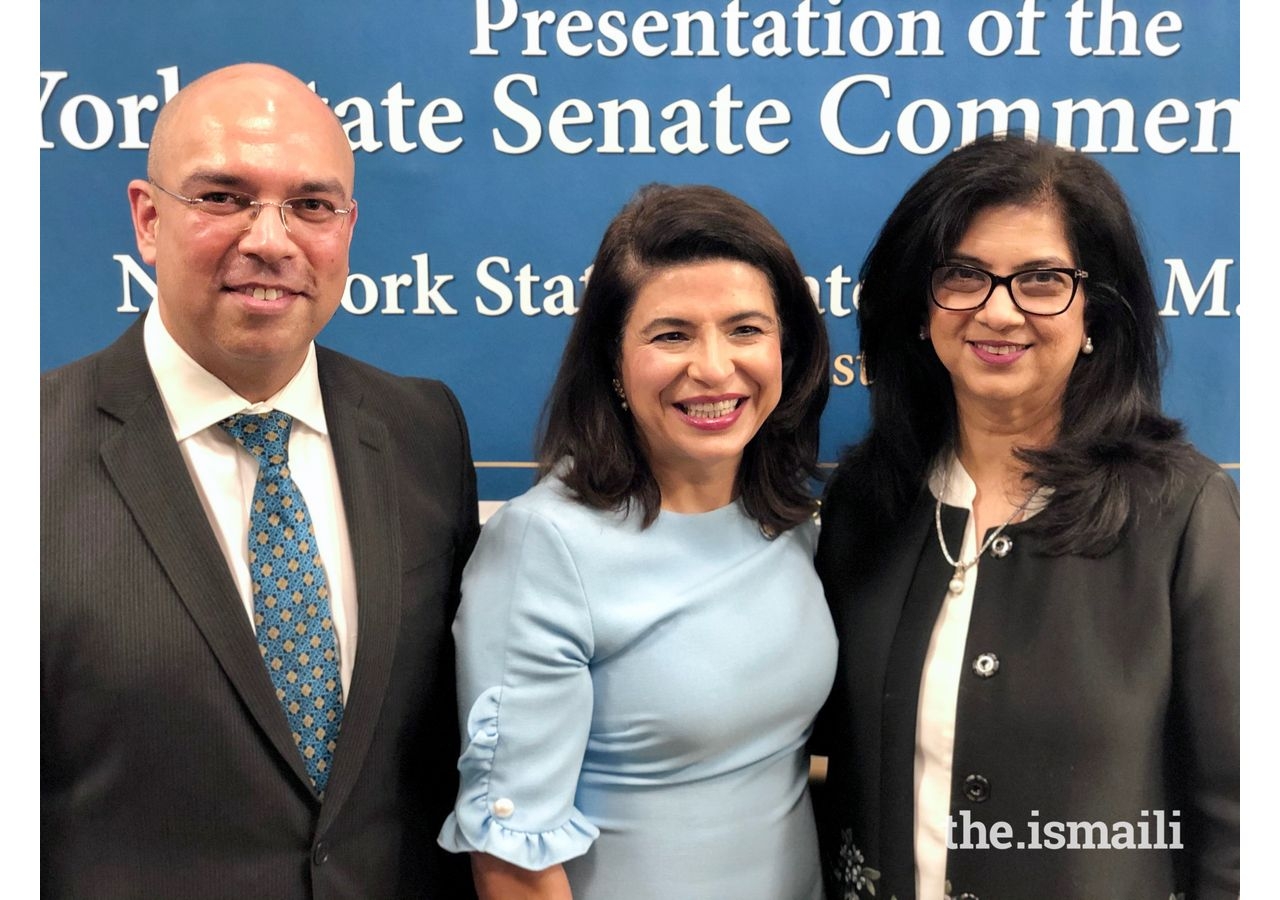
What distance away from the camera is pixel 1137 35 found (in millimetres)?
2174

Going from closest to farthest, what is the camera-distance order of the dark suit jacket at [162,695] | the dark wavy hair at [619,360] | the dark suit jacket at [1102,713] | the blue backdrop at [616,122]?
the dark suit jacket at [162,695]
the dark suit jacket at [1102,713]
the dark wavy hair at [619,360]
the blue backdrop at [616,122]

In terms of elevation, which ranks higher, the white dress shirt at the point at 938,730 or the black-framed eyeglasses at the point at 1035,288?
the black-framed eyeglasses at the point at 1035,288

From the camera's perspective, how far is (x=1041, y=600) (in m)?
1.65

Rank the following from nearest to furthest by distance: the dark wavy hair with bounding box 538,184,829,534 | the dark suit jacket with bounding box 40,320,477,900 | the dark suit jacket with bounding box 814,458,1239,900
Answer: the dark suit jacket with bounding box 40,320,477,900 → the dark suit jacket with bounding box 814,458,1239,900 → the dark wavy hair with bounding box 538,184,829,534

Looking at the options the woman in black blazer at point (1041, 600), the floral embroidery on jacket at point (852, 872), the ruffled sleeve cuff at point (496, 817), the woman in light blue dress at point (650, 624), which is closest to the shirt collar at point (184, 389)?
the woman in light blue dress at point (650, 624)

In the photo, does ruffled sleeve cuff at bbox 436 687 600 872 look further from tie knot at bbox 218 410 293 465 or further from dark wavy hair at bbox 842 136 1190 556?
dark wavy hair at bbox 842 136 1190 556

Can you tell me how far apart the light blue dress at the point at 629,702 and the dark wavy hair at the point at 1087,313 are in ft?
1.59

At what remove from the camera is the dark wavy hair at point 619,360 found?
5.57 feet

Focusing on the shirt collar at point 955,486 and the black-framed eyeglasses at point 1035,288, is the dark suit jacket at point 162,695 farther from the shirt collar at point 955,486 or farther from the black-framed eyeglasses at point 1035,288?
the black-framed eyeglasses at point 1035,288

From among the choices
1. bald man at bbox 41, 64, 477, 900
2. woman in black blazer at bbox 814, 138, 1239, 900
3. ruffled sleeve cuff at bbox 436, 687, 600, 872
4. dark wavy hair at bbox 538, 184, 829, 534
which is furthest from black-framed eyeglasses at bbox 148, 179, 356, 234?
woman in black blazer at bbox 814, 138, 1239, 900

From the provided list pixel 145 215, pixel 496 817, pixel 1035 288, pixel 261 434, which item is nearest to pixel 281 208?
pixel 145 215

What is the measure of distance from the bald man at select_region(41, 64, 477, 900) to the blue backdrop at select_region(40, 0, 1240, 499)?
59cm

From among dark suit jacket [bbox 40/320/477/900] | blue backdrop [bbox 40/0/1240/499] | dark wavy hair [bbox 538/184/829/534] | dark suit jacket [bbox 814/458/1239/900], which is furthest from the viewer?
blue backdrop [bbox 40/0/1240/499]

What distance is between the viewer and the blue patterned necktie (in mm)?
1601
